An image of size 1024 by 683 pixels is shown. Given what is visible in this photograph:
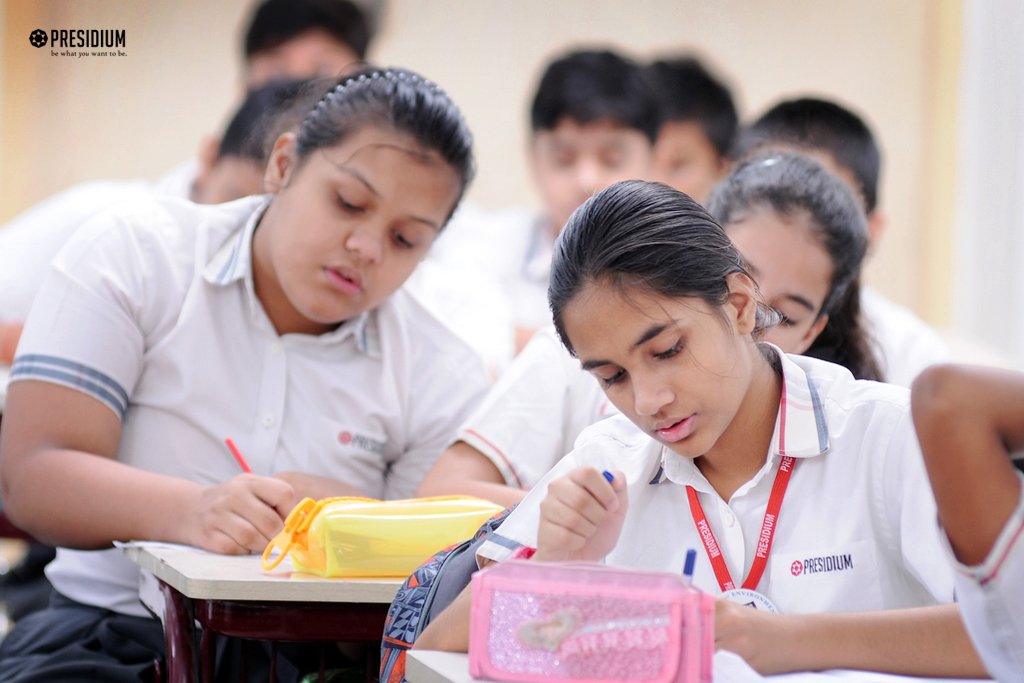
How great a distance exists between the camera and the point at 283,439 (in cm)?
203

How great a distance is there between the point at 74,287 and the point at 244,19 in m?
2.98

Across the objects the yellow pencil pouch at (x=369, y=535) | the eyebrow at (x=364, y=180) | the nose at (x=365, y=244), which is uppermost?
the eyebrow at (x=364, y=180)

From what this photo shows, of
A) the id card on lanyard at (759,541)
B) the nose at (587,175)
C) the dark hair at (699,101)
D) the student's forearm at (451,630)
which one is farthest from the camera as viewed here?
the dark hair at (699,101)

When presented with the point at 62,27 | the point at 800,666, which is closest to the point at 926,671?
the point at 800,666

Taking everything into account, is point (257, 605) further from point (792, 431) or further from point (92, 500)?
point (792, 431)

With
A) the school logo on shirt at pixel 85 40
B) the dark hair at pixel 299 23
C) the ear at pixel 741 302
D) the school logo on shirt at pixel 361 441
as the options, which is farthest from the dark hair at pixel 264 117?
the ear at pixel 741 302

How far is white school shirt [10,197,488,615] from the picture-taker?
1.92 metres

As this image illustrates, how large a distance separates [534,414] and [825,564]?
0.77m

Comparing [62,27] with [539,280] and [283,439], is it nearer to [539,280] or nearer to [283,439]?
[283,439]

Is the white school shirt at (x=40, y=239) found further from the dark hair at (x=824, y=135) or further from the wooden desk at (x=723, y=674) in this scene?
the wooden desk at (x=723, y=674)

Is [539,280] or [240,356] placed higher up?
[539,280]

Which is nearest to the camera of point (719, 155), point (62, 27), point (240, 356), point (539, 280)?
point (240, 356)

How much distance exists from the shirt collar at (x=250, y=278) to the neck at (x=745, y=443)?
874 millimetres

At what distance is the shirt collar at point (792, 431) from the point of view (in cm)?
136
